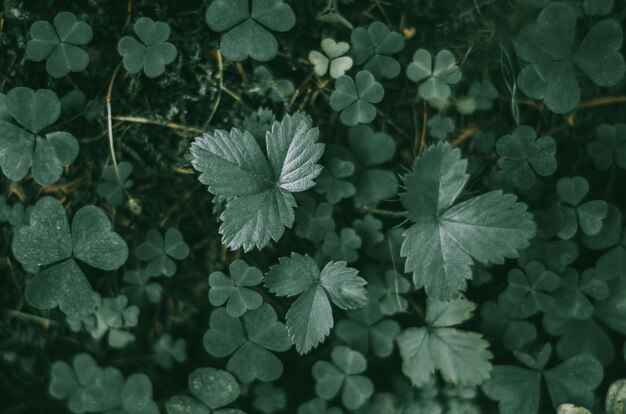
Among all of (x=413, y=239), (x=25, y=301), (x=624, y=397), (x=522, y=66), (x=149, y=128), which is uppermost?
(x=522, y=66)

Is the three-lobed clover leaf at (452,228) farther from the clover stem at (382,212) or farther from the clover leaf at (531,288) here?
the clover leaf at (531,288)

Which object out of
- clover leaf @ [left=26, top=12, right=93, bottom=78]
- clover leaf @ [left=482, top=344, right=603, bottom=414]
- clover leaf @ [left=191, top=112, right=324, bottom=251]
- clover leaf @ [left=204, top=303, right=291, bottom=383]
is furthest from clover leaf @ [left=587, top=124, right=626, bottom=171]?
clover leaf @ [left=26, top=12, right=93, bottom=78]

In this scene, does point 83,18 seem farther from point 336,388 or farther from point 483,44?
point 336,388

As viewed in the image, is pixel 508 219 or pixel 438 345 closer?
pixel 508 219

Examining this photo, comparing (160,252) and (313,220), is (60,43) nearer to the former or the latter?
(160,252)

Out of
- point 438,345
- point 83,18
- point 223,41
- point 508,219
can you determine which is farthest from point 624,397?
point 83,18
